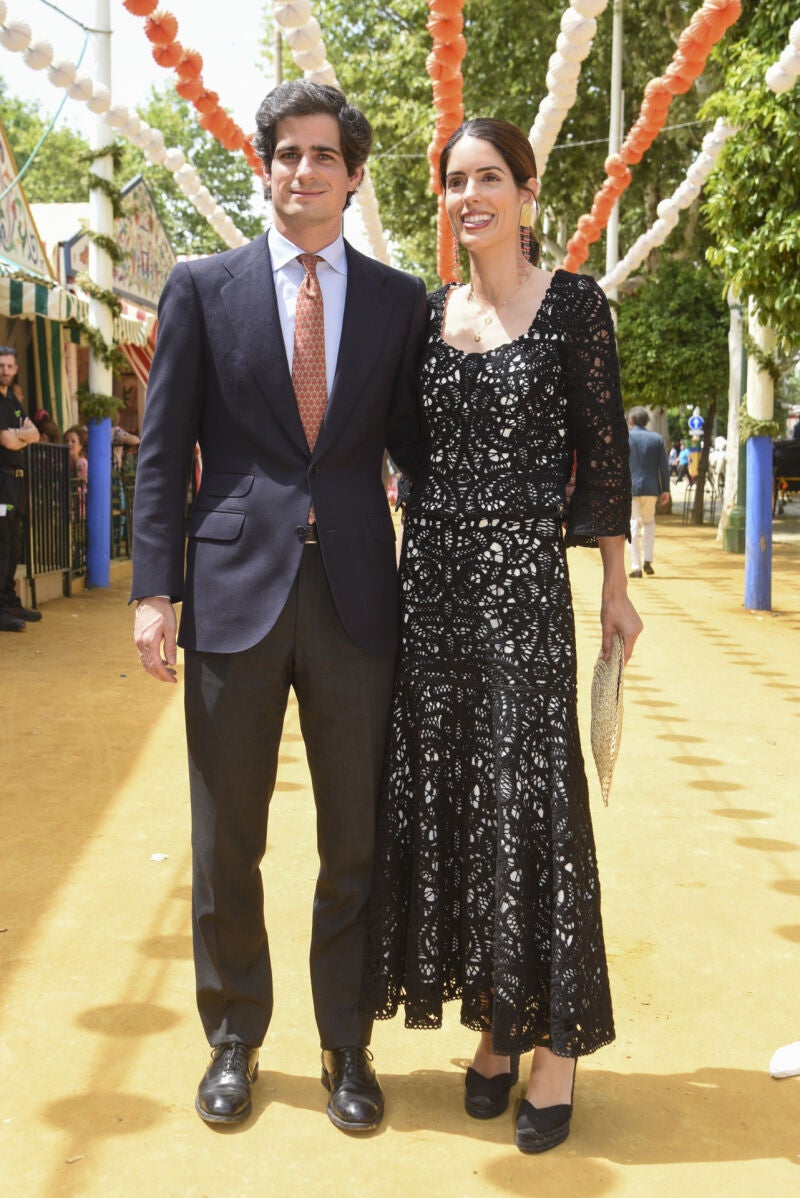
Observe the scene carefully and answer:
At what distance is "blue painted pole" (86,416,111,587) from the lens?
12766 millimetres

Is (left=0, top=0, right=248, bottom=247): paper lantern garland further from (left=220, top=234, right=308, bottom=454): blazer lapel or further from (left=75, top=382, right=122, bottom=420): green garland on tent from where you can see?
(left=220, top=234, right=308, bottom=454): blazer lapel

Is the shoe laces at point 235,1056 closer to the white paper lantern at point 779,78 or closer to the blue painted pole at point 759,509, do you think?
the white paper lantern at point 779,78

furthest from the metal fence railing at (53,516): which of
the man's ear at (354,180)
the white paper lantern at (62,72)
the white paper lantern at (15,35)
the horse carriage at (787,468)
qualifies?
the horse carriage at (787,468)

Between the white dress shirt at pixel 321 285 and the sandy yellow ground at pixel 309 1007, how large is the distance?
169cm

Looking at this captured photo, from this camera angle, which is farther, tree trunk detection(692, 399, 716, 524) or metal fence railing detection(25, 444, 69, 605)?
tree trunk detection(692, 399, 716, 524)

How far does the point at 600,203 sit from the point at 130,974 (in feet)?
37.5

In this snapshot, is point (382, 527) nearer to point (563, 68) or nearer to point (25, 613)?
A: point (563, 68)

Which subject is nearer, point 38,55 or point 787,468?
point 38,55

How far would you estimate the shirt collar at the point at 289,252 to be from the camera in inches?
115

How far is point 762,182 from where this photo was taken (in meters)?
10.1

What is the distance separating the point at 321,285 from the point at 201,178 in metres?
51.2

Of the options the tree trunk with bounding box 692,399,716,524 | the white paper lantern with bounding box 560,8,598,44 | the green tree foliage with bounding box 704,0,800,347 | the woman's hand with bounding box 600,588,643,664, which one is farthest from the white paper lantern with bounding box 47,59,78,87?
the tree trunk with bounding box 692,399,716,524

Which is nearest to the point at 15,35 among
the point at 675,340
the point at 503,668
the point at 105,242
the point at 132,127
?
the point at 132,127

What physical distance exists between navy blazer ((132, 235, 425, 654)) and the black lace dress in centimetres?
14
